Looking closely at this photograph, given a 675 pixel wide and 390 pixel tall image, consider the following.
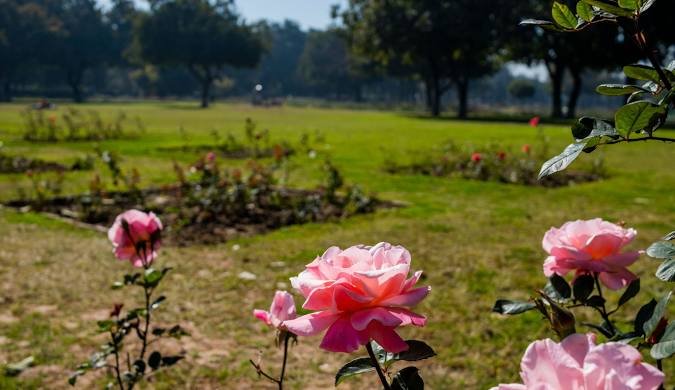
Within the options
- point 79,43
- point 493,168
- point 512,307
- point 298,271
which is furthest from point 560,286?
point 79,43

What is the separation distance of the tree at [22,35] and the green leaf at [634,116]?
68.9 metres

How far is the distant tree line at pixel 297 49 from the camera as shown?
116 feet

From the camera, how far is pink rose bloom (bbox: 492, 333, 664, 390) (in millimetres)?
520

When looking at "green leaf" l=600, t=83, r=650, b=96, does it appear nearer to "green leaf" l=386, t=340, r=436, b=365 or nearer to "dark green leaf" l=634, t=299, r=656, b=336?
"dark green leaf" l=634, t=299, r=656, b=336

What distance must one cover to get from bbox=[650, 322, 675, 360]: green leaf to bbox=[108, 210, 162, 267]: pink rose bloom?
1357 mm

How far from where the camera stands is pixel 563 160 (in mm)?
839

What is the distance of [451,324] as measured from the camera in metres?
3.47

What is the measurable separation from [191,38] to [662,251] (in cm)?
5867

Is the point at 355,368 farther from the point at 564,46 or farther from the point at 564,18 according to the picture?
the point at 564,46

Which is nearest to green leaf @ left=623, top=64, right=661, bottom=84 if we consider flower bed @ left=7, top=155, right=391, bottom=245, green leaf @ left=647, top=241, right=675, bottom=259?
green leaf @ left=647, top=241, right=675, bottom=259

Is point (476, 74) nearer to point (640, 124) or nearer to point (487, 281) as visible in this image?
point (487, 281)

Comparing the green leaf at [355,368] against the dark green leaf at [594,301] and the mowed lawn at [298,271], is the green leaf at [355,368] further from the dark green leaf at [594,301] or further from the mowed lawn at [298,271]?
the mowed lawn at [298,271]

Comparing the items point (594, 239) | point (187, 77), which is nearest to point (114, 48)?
point (187, 77)

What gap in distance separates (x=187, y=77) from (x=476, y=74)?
4765cm
